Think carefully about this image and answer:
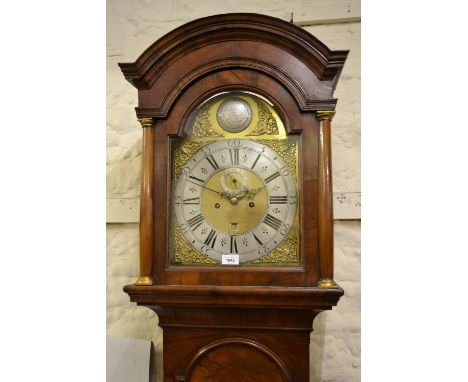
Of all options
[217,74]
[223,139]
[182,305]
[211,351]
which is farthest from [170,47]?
→ [211,351]

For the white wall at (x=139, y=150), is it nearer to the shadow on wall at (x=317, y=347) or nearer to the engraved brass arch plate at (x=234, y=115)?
the shadow on wall at (x=317, y=347)

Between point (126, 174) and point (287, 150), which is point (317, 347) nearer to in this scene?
point (287, 150)

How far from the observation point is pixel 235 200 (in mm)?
1346

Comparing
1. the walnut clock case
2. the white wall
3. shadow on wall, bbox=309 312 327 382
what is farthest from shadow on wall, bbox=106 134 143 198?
shadow on wall, bbox=309 312 327 382

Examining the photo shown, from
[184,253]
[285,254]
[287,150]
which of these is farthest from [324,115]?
[184,253]

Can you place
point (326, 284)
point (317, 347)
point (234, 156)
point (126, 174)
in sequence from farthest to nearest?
point (126, 174)
point (317, 347)
point (234, 156)
point (326, 284)

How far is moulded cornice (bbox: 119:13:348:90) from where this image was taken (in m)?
1.31

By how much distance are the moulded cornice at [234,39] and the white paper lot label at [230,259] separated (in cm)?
53

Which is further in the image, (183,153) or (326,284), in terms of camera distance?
(183,153)

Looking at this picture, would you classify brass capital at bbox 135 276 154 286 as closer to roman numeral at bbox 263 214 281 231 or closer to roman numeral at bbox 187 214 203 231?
roman numeral at bbox 187 214 203 231

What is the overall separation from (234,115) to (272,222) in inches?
13.1

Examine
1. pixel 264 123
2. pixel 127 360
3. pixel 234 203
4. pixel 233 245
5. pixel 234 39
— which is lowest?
pixel 127 360

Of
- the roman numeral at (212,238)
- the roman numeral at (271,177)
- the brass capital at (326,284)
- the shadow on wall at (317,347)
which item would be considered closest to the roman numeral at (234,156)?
the roman numeral at (271,177)

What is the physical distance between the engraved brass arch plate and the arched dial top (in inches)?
1.7
